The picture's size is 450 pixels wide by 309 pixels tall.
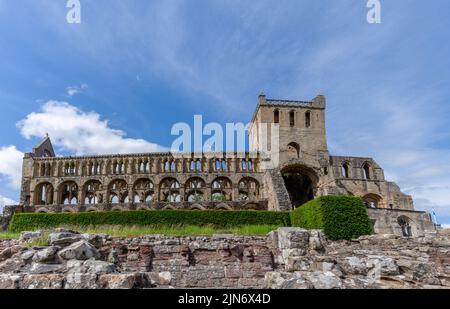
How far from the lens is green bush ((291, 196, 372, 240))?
60.7 ft

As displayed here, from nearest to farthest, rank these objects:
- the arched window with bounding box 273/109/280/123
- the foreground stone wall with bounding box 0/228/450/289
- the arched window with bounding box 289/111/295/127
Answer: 1. the foreground stone wall with bounding box 0/228/450/289
2. the arched window with bounding box 273/109/280/123
3. the arched window with bounding box 289/111/295/127

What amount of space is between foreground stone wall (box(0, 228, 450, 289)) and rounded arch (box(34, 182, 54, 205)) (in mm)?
33106

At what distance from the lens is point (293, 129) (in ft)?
128

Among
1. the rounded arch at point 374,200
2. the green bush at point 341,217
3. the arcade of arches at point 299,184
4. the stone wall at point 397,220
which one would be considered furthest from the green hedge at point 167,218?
the rounded arch at point 374,200

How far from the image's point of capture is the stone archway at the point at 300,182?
121 ft

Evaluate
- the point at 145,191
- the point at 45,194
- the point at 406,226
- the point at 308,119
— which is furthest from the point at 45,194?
the point at 406,226

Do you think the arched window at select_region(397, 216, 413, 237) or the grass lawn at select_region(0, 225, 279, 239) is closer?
the grass lawn at select_region(0, 225, 279, 239)

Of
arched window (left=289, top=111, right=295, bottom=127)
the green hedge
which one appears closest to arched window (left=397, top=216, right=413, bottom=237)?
arched window (left=289, top=111, right=295, bottom=127)

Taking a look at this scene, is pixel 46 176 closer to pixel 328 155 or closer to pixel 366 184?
pixel 328 155

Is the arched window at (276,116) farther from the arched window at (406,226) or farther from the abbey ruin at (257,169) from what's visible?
the arched window at (406,226)

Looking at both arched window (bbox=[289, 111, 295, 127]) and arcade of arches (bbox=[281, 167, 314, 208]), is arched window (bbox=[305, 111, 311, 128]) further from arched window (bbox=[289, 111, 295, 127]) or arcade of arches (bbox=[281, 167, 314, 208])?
arcade of arches (bbox=[281, 167, 314, 208])

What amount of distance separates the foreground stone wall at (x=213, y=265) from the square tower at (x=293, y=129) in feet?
89.6
